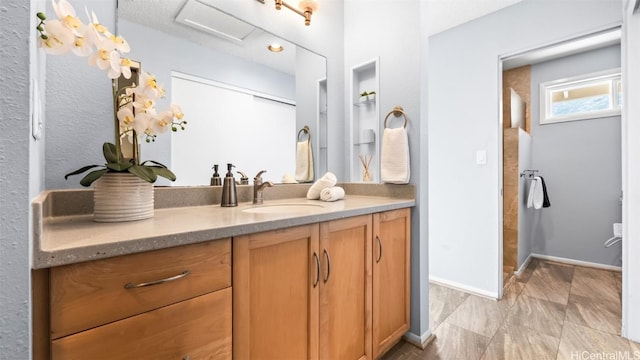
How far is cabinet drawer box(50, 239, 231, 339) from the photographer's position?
578mm

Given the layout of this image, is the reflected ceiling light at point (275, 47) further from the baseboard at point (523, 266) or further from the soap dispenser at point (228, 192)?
the baseboard at point (523, 266)

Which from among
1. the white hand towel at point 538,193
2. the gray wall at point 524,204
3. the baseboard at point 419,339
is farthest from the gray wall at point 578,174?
the baseboard at point 419,339

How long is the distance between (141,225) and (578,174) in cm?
433

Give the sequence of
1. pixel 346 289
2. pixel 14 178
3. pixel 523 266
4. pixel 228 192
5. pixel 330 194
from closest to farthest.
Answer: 1. pixel 14 178
2. pixel 346 289
3. pixel 228 192
4. pixel 330 194
5. pixel 523 266

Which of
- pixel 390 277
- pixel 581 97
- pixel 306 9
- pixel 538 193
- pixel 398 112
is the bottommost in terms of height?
pixel 390 277

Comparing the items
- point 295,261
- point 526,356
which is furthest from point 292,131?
point 526,356

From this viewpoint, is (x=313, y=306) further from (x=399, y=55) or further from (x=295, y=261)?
(x=399, y=55)

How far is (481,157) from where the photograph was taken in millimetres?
2357

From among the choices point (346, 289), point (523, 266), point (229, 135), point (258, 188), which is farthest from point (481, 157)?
point (229, 135)

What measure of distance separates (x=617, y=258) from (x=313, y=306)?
12.3 ft

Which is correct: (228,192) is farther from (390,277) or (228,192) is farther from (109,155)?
(390,277)

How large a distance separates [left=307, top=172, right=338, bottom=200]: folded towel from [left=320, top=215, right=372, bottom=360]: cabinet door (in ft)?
1.33

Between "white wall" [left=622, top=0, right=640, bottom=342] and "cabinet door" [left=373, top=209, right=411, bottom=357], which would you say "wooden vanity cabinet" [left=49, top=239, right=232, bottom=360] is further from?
"white wall" [left=622, top=0, right=640, bottom=342]

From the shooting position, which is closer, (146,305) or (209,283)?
(146,305)
